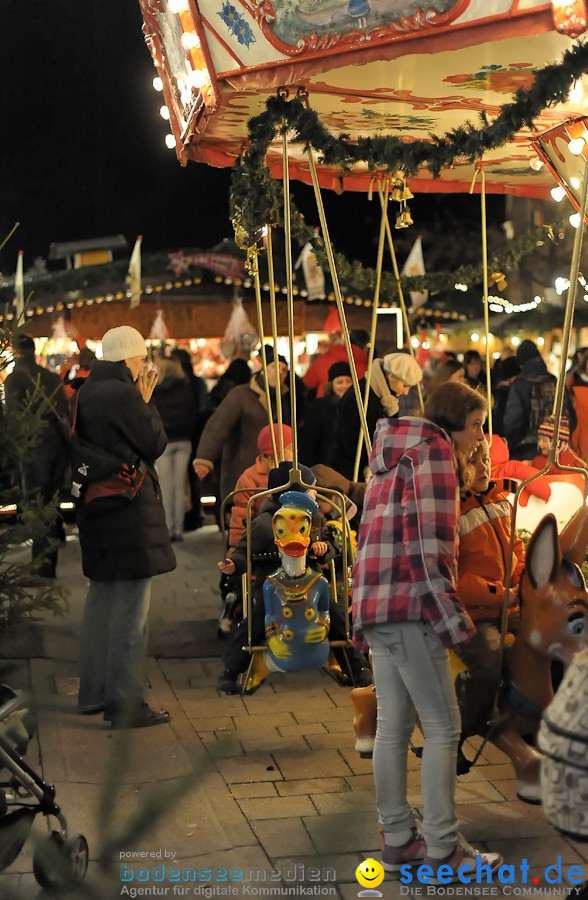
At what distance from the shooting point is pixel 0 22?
2939 centimetres

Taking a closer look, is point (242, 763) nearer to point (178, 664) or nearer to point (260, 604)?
point (260, 604)

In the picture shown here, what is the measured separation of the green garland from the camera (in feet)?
17.5

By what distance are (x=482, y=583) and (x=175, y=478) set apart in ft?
24.9

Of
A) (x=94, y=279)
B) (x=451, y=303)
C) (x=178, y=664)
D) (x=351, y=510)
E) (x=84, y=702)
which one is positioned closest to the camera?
(x=84, y=702)

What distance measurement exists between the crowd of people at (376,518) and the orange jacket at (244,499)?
0.01m

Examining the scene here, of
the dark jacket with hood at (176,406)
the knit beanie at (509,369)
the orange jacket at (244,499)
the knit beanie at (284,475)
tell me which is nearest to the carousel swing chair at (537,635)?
the knit beanie at (284,475)

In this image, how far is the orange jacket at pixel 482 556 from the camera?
513 centimetres

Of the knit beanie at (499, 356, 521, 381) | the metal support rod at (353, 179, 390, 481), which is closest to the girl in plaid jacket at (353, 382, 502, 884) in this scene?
the metal support rod at (353, 179, 390, 481)

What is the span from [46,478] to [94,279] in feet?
44.4

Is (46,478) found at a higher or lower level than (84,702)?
higher

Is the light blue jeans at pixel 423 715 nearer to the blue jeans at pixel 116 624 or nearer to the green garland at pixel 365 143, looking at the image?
the blue jeans at pixel 116 624

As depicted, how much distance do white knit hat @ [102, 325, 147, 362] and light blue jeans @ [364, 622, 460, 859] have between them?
269 cm

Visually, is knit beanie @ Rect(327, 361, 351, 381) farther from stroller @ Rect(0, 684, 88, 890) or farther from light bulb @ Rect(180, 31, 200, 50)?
stroller @ Rect(0, 684, 88, 890)

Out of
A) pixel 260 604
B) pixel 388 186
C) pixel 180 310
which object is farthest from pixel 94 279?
pixel 260 604
